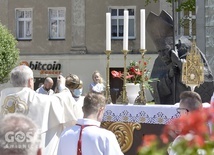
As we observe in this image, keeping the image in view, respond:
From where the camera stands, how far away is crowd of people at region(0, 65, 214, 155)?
275cm

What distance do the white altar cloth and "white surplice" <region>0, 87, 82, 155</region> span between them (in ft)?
2.78

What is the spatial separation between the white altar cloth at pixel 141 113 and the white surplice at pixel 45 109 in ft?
2.78

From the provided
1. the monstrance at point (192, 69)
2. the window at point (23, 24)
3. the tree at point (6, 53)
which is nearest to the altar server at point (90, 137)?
the monstrance at point (192, 69)

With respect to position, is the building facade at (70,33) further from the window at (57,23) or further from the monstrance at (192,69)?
the monstrance at (192,69)

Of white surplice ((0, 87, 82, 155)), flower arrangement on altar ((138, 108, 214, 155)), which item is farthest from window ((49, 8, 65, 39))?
flower arrangement on altar ((138, 108, 214, 155))

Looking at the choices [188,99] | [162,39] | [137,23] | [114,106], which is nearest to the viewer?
[188,99]

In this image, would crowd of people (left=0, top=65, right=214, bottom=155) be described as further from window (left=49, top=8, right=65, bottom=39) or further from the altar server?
window (left=49, top=8, right=65, bottom=39)

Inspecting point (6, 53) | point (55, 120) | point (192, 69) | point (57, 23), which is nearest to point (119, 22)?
point (57, 23)

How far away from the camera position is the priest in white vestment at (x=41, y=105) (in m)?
6.20

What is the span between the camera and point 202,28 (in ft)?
46.9

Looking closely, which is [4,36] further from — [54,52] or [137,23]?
[137,23]

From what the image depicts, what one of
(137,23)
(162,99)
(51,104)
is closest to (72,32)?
(137,23)

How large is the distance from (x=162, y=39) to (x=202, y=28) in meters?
5.54

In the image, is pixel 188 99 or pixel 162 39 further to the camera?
pixel 162 39
